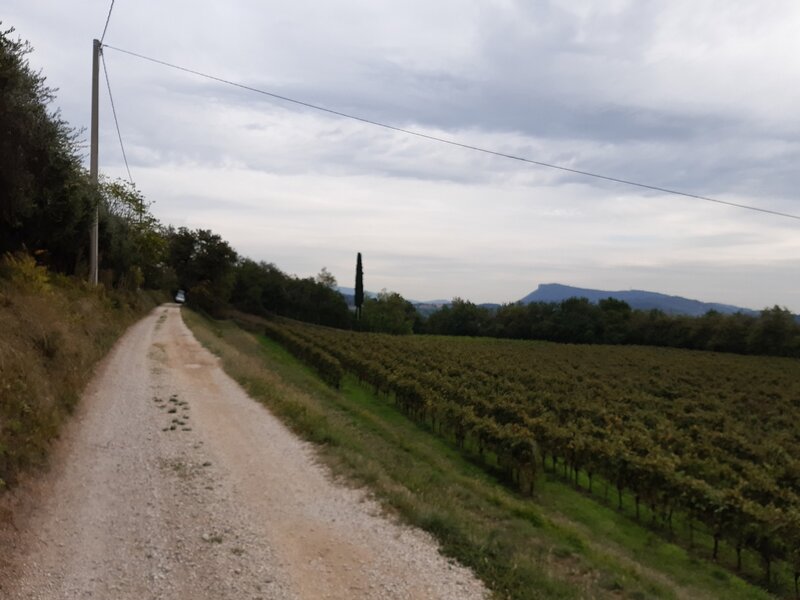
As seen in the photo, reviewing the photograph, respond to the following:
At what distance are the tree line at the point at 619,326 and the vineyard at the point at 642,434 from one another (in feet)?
130

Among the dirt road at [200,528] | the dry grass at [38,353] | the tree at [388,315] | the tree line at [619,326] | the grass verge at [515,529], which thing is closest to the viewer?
the dirt road at [200,528]

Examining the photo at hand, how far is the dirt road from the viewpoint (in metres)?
5.17

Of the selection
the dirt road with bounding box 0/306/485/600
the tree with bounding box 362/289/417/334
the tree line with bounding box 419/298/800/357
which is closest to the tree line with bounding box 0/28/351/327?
the dirt road with bounding box 0/306/485/600

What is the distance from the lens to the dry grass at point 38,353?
25.2ft

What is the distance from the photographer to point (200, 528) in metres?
6.32

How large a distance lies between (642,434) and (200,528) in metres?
15.5

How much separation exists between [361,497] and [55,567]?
3626 millimetres

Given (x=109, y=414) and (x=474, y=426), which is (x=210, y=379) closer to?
(x=109, y=414)

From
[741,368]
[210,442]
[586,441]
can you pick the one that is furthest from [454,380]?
[741,368]

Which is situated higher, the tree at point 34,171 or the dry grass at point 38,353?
the tree at point 34,171

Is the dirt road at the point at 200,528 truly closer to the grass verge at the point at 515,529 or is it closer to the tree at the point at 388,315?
the grass verge at the point at 515,529

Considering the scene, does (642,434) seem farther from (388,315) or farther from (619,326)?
(388,315)

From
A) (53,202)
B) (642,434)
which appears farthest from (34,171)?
(642,434)

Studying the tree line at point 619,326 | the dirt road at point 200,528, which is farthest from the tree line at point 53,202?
the tree line at point 619,326
